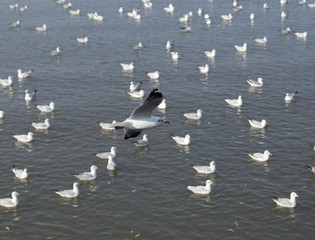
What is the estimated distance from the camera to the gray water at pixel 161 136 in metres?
33.8

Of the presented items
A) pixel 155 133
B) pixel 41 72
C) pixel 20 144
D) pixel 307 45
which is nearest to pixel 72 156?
pixel 20 144

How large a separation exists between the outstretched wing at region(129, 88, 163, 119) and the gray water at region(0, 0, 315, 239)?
819cm

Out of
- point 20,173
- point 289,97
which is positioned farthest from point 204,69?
point 20,173

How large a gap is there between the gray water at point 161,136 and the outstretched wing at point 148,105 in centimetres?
819

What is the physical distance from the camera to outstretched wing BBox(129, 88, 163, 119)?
25359mm

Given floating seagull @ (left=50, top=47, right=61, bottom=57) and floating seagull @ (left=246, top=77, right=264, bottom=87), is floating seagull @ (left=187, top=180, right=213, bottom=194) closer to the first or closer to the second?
floating seagull @ (left=246, top=77, right=264, bottom=87)

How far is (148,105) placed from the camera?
1049 inches

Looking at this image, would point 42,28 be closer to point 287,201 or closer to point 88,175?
point 88,175

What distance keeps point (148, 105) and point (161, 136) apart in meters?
19.2

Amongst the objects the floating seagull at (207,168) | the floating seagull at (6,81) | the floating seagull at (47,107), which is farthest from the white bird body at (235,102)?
the floating seagull at (6,81)

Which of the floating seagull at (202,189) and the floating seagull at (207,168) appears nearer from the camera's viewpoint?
the floating seagull at (202,189)

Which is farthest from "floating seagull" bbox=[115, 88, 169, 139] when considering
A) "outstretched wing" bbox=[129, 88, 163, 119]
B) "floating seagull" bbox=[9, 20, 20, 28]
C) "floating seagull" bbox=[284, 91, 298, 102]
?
"floating seagull" bbox=[9, 20, 20, 28]

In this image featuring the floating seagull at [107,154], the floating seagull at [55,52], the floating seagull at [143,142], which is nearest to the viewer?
the floating seagull at [107,154]

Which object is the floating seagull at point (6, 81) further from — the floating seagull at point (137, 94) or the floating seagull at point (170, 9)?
the floating seagull at point (170, 9)
